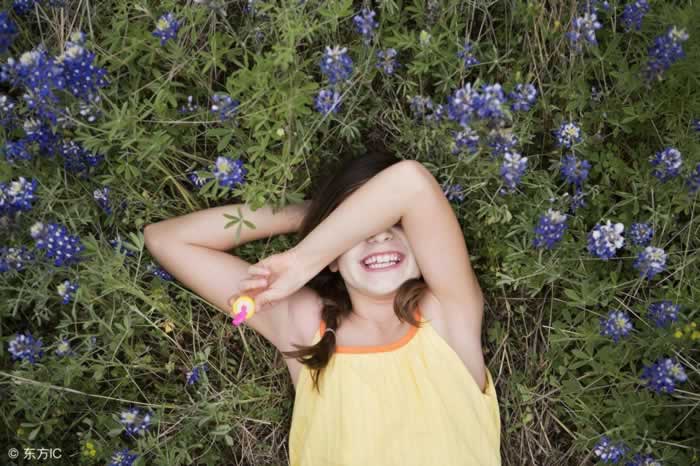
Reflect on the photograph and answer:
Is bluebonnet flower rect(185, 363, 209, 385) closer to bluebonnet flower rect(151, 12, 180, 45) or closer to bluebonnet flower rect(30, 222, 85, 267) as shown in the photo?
bluebonnet flower rect(30, 222, 85, 267)

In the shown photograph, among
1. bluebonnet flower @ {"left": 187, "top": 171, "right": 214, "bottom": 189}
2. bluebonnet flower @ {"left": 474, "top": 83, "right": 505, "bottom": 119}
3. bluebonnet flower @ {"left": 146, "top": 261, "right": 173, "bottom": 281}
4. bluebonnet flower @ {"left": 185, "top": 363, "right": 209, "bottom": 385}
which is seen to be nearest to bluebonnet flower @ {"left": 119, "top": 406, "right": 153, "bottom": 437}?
bluebonnet flower @ {"left": 185, "top": 363, "right": 209, "bottom": 385}

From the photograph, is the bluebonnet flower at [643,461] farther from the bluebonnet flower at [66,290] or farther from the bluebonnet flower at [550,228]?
the bluebonnet flower at [66,290]

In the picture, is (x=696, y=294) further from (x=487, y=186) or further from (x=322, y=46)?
(x=322, y=46)

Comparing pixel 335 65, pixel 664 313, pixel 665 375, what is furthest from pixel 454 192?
pixel 665 375

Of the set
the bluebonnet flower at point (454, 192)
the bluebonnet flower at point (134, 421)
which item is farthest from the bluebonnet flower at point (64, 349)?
the bluebonnet flower at point (454, 192)

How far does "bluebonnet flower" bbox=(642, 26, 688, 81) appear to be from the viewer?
2.22 meters

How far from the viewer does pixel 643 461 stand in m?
2.52

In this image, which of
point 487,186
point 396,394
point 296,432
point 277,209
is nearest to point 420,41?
point 487,186

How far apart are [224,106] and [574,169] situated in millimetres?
1321

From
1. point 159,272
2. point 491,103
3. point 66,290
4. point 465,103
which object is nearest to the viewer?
point 491,103

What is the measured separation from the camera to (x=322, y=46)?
2705mm

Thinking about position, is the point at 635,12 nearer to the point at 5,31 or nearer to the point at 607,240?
the point at 607,240

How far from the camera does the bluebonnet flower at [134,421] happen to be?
2711 mm

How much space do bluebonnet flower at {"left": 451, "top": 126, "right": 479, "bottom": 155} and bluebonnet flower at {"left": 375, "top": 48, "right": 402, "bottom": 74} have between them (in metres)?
0.37
